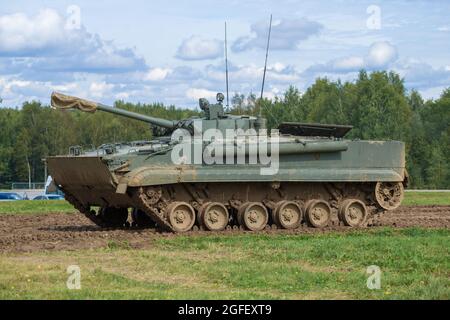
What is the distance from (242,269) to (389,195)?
10345 mm

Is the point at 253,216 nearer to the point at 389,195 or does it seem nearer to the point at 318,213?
the point at 318,213

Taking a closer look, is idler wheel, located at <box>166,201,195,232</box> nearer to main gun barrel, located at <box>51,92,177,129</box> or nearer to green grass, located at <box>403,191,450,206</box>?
main gun barrel, located at <box>51,92,177,129</box>

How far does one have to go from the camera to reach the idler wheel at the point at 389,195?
2583 centimetres

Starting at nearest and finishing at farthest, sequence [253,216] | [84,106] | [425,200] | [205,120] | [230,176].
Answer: [230,176] → [253,216] → [84,106] → [205,120] → [425,200]

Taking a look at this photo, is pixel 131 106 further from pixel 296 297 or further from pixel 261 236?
Result: pixel 296 297

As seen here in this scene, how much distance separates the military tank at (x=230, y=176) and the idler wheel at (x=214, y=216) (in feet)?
0.08

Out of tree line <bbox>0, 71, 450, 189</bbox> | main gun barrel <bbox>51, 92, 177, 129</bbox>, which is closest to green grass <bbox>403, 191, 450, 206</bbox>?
main gun barrel <bbox>51, 92, 177, 129</bbox>

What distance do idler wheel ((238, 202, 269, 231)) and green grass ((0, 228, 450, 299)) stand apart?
242 centimetres

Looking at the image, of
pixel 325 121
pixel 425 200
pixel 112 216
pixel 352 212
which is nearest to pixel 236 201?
pixel 352 212

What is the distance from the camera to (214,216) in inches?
960

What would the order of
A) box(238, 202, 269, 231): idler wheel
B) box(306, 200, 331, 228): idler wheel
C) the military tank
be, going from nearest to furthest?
the military tank
box(238, 202, 269, 231): idler wheel
box(306, 200, 331, 228): idler wheel

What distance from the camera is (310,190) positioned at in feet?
84.0

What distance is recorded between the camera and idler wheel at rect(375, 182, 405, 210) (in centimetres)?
2583
